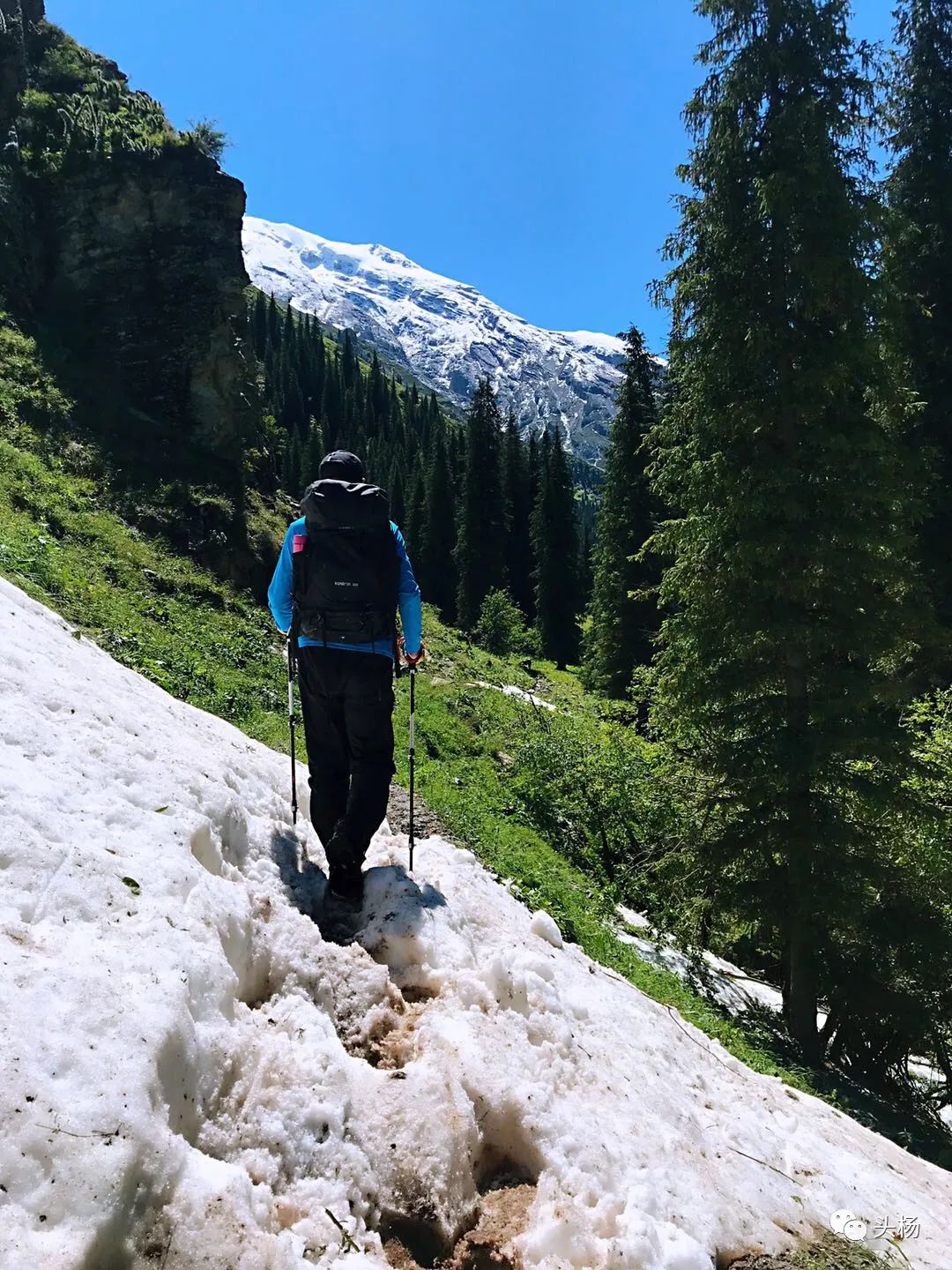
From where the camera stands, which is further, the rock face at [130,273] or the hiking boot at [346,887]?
the rock face at [130,273]

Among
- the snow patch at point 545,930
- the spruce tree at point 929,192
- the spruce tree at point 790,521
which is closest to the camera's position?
the snow patch at point 545,930

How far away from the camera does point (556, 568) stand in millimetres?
45156

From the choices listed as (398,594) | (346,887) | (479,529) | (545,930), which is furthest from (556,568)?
(346,887)

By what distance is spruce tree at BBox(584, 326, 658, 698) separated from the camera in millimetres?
26156

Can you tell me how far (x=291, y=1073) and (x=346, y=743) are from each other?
219cm

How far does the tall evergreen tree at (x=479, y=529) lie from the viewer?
4822 centimetres

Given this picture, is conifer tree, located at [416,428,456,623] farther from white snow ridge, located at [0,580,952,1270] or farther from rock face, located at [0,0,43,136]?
white snow ridge, located at [0,580,952,1270]

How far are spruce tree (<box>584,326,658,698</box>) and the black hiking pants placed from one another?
21786mm

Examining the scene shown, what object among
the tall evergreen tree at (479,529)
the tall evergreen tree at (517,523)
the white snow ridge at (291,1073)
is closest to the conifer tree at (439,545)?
the tall evergreen tree at (479,529)

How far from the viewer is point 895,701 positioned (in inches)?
324

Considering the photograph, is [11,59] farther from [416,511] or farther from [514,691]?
[416,511]

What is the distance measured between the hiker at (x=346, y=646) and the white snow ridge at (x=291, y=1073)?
1.25 feet
